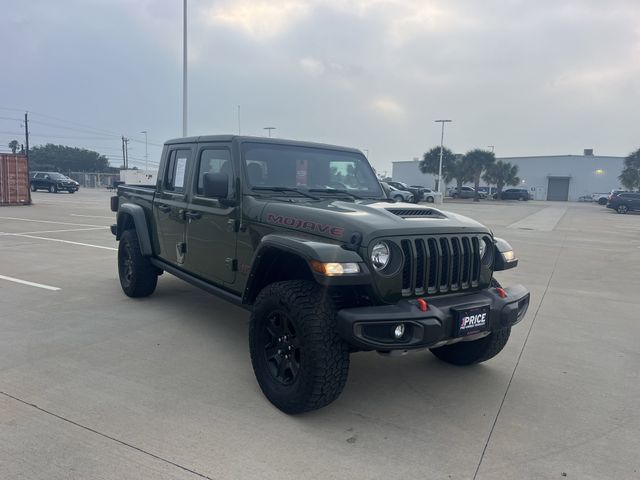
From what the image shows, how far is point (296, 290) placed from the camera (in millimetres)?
3152

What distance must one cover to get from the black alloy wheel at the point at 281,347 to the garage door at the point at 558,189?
78147 millimetres

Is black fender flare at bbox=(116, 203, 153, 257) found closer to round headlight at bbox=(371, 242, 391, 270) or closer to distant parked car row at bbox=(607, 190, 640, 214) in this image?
round headlight at bbox=(371, 242, 391, 270)

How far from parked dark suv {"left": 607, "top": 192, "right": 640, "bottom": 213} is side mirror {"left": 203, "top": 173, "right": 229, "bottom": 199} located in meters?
37.3

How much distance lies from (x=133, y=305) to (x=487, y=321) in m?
4.24

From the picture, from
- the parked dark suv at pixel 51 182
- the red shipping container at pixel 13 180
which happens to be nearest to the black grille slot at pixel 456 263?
the red shipping container at pixel 13 180

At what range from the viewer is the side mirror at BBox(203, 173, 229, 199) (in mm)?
3805

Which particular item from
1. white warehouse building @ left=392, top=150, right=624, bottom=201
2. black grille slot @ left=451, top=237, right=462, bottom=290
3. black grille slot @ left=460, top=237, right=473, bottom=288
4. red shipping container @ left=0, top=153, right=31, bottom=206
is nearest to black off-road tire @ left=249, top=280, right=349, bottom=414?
black grille slot @ left=451, top=237, right=462, bottom=290

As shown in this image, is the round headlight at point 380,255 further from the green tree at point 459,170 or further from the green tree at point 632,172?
the green tree at point 632,172

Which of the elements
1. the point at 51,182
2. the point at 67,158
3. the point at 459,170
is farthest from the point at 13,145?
the point at 459,170

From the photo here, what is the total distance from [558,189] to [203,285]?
259ft

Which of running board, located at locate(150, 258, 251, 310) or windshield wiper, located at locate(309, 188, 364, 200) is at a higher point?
windshield wiper, located at locate(309, 188, 364, 200)

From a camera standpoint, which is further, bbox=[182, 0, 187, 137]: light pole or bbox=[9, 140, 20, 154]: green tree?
bbox=[9, 140, 20, 154]: green tree

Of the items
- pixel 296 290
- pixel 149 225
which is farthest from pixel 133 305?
pixel 296 290

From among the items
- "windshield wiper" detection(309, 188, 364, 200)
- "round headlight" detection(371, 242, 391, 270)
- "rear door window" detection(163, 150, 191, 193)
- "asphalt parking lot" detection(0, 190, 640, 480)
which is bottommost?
"asphalt parking lot" detection(0, 190, 640, 480)
